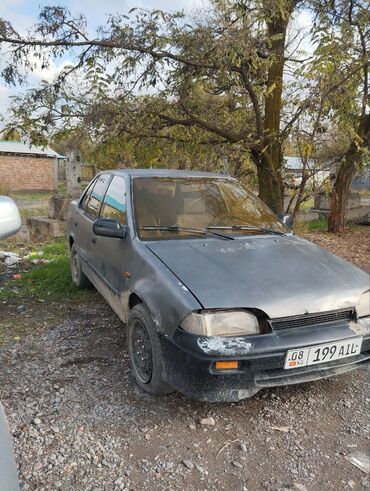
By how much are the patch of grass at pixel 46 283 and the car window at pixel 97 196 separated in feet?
3.67

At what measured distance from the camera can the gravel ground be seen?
2180mm

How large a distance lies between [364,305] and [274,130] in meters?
5.16

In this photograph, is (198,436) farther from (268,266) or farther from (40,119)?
(40,119)

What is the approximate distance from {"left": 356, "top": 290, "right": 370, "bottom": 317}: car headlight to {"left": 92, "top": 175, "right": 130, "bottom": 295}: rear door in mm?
1687

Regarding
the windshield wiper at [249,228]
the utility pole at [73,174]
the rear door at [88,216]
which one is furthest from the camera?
the utility pole at [73,174]

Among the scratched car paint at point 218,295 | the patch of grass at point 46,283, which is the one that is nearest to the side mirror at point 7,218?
the scratched car paint at point 218,295

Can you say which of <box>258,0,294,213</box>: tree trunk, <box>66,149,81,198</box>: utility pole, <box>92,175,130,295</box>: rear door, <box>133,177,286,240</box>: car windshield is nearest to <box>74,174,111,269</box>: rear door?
<box>92,175,130,295</box>: rear door

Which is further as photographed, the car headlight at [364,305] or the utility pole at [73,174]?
Answer: the utility pole at [73,174]

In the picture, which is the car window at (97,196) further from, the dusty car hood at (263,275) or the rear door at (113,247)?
the dusty car hood at (263,275)

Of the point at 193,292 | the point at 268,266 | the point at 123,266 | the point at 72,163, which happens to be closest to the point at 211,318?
the point at 193,292

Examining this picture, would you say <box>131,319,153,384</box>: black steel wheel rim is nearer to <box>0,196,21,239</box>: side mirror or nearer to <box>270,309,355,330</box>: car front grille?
<box>270,309,355,330</box>: car front grille

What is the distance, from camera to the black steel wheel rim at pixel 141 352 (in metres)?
2.83

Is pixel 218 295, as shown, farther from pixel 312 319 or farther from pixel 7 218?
pixel 7 218

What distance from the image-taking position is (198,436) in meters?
2.51
